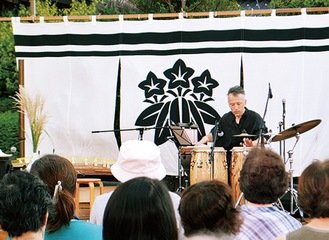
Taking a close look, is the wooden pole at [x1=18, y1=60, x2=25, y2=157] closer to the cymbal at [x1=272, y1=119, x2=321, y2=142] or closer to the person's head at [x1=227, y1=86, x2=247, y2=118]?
the person's head at [x1=227, y1=86, x2=247, y2=118]

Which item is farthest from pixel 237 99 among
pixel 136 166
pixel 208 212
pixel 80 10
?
pixel 80 10

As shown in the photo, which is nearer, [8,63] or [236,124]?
[236,124]

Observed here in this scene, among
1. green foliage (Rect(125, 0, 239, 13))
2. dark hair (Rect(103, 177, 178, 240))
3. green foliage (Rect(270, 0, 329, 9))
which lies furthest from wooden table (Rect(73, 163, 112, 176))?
green foliage (Rect(270, 0, 329, 9))

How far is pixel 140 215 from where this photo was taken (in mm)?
1980

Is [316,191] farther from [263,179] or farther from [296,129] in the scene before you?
[296,129]

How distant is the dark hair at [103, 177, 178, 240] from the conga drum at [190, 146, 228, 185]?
205 inches

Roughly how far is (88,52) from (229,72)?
6.51 ft

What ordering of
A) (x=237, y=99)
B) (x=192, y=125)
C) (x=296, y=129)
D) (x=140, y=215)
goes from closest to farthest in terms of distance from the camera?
(x=140, y=215) < (x=296, y=129) < (x=237, y=99) < (x=192, y=125)

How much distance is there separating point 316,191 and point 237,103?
4900 millimetres

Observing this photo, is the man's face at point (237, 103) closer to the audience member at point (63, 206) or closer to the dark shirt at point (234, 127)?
the dark shirt at point (234, 127)

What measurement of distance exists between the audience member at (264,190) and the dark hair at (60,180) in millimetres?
850

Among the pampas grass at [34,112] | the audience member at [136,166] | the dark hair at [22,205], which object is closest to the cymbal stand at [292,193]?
the pampas grass at [34,112]

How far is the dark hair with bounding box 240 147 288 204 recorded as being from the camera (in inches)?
121

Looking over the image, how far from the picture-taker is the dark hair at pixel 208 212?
2.40 m
